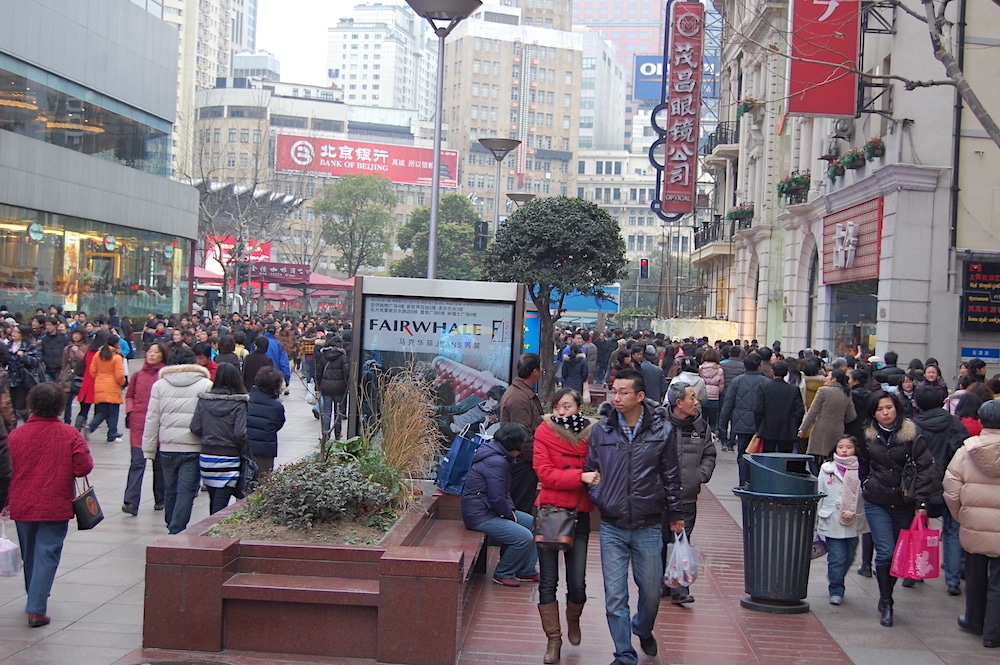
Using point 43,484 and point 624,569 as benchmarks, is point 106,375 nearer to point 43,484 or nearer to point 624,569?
point 43,484

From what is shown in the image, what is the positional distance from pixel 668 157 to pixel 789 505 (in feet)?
92.1

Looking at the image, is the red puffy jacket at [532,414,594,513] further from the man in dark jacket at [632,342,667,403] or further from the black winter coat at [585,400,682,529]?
the man in dark jacket at [632,342,667,403]

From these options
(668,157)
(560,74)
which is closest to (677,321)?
(668,157)

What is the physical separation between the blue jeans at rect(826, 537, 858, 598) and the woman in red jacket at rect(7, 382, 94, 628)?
17.8 ft

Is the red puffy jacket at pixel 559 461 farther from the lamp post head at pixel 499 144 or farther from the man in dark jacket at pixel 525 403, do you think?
the lamp post head at pixel 499 144

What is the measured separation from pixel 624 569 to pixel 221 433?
3.95m

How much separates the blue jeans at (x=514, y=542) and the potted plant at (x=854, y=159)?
15.0 m

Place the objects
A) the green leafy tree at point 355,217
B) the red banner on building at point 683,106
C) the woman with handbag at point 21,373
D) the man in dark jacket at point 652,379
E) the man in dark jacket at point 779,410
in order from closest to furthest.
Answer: the man in dark jacket at point 779,410 < the woman with handbag at point 21,373 < the man in dark jacket at point 652,379 < the red banner on building at point 683,106 < the green leafy tree at point 355,217

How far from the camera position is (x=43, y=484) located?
689 cm

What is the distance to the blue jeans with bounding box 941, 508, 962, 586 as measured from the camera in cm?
872

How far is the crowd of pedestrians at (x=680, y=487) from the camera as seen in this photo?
6.31 meters

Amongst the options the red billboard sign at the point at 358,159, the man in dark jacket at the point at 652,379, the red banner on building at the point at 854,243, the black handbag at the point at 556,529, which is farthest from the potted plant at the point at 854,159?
the red billboard sign at the point at 358,159

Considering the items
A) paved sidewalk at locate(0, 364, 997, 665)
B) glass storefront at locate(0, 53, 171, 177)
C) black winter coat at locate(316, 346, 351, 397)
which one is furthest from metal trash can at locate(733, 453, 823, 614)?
glass storefront at locate(0, 53, 171, 177)

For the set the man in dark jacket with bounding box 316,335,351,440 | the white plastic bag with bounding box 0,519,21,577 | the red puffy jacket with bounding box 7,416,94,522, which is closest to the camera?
the white plastic bag with bounding box 0,519,21,577
